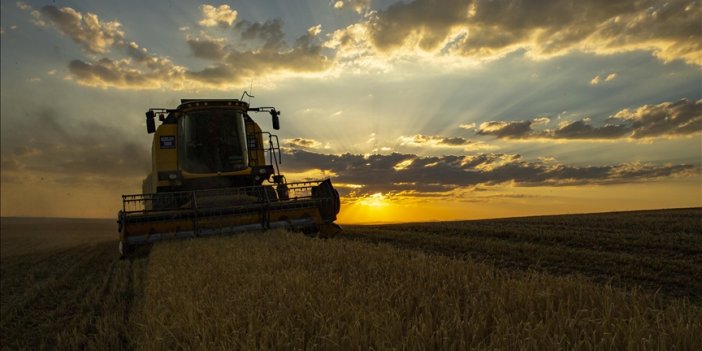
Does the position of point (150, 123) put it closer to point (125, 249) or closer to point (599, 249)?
point (125, 249)

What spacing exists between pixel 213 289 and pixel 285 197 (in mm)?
8272

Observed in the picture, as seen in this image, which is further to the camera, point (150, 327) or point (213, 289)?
point (213, 289)

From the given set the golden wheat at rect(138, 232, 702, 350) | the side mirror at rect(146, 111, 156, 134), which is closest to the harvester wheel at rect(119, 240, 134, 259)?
the side mirror at rect(146, 111, 156, 134)

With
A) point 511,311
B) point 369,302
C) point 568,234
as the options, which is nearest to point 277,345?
point 369,302

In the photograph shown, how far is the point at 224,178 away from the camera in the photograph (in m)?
13.1

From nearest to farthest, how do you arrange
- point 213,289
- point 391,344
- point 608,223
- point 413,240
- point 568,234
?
point 391,344 → point 213,289 → point 568,234 → point 413,240 → point 608,223

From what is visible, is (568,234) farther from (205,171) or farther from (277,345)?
(277,345)

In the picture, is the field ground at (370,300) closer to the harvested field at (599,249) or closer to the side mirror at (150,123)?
the harvested field at (599,249)

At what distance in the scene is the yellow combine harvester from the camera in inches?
451

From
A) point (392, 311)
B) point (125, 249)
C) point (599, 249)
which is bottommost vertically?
point (599, 249)

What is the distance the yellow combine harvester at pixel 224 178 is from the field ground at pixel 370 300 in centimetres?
138

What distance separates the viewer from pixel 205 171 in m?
13.1

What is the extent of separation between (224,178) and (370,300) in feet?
32.9

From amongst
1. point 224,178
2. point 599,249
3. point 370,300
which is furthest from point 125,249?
point 599,249
